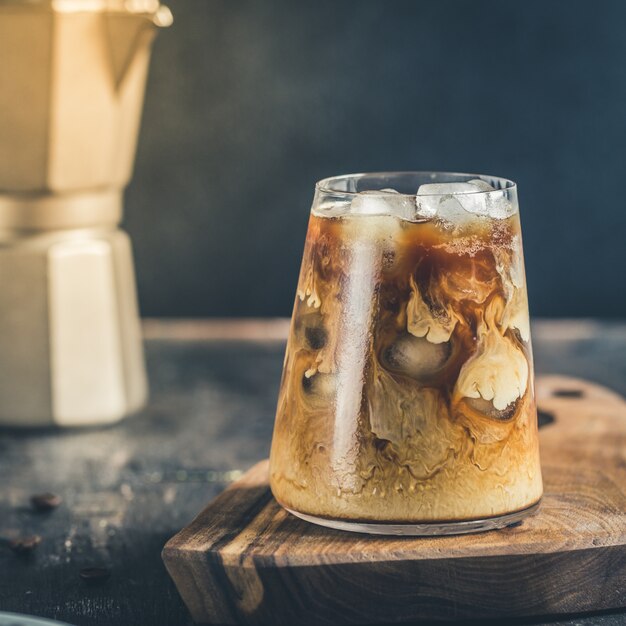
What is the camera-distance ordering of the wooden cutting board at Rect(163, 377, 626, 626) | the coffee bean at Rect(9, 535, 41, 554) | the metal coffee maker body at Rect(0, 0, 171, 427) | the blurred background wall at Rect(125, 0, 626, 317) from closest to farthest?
the wooden cutting board at Rect(163, 377, 626, 626) → the coffee bean at Rect(9, 535, 41, 554) → the metal coffee maker body at Rect(0, 0, 171, 427) → the blurred background wall at Rect(125, 0, 626, 317)

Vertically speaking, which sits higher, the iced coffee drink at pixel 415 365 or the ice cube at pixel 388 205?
the ice cube at pixel 388 205

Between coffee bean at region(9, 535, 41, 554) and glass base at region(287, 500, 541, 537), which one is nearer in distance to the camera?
glass base at region(287, 500, 541, 537)

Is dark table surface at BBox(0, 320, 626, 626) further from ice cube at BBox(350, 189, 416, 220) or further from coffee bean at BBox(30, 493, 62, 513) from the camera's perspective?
ice cube at BBox(350, 189, 416, 220)

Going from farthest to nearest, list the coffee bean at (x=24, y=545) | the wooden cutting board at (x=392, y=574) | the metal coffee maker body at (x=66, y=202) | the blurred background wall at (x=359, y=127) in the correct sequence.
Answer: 1. the blurred background wall at (x=359, y=127)
2. the metal coffee maker body at (x=66, y=202)
3. the coffee bean at (x=24, y=545)
4. the wooden cutting board at (x=392, y=574)

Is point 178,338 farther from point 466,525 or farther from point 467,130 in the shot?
point 466,525

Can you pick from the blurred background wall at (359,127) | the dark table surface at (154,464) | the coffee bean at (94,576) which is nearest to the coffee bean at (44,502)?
the dark table surface at (154,464)

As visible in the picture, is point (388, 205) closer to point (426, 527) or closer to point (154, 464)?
point (426, 527)

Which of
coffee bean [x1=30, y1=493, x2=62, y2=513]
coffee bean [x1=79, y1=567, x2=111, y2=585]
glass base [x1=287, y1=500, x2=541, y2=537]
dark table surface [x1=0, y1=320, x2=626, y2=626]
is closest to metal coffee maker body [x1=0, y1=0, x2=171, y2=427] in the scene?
dark table surface [x1=0, y1=320, x2=626, y2=626]

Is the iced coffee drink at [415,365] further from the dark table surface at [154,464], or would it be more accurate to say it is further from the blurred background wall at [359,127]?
the blurred background wall at [359,127]
